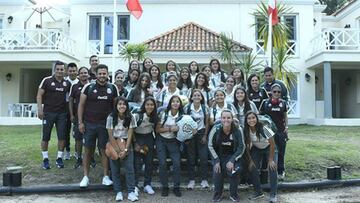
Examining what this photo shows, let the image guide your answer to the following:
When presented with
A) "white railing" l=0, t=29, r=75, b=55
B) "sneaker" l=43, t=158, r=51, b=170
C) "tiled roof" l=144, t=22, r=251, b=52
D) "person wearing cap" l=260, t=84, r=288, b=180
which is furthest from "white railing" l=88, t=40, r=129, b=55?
"person wearing cap" l=260, t=84, r=288, b=180

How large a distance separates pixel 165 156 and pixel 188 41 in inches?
Result: 416

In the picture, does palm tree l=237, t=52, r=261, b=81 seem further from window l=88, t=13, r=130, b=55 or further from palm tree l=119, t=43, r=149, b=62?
window l=88, t=13, r=130, b=55

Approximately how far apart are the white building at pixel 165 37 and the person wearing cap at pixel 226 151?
408 inches

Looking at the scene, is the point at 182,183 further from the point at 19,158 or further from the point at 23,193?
the point at 19,158

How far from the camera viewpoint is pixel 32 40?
1714 cm

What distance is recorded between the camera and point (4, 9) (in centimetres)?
1956

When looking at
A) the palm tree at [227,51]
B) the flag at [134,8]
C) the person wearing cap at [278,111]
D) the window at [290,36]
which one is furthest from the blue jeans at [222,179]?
the window at [290,36]

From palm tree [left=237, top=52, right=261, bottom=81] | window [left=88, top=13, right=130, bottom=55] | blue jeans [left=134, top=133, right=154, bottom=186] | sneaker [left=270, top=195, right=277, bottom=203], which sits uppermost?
window [left=88, top=13, right=130, bottom=55]

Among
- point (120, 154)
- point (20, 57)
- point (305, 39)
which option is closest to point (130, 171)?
point (120, 154)

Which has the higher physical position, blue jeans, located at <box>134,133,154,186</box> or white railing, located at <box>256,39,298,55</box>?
white railing, located at <box>256,39,298,55</box>

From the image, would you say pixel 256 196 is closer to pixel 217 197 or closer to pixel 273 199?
pixel 273 199

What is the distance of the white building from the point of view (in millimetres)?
16734

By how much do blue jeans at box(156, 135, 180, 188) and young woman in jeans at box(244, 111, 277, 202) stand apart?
3.65 feet

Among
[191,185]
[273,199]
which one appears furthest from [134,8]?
[273,199]
